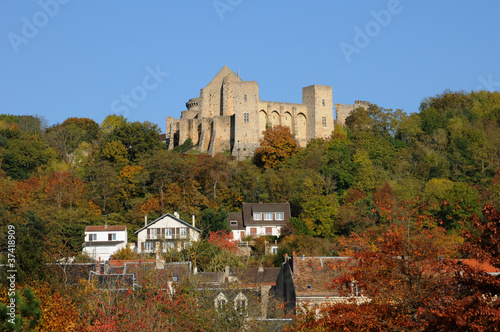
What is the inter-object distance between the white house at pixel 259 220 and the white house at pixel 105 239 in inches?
348

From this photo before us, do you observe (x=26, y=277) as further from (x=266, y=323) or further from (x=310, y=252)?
(x=310, y=252)

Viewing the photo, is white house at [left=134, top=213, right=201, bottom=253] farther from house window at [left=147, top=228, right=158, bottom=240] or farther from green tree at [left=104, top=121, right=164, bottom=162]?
green tree at [left=104, top=121, right=164, bottom=162]

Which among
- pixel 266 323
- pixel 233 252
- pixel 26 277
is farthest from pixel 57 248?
pixel 266 323

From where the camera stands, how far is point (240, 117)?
75.9 metres

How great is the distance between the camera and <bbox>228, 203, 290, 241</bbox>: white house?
57.8 meters

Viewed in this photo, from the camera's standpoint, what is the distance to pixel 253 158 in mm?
72688

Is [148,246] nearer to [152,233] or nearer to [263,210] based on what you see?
[152,233]

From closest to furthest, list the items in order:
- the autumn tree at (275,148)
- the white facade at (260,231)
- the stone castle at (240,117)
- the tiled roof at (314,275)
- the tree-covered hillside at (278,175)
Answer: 1. the tiled roof at (314,275)
2. the tree-covered hillside at (278,175)
3. the white facade at (260,231)
4. the autumn tree at (275,148)
5. the stone castle at (240,117)

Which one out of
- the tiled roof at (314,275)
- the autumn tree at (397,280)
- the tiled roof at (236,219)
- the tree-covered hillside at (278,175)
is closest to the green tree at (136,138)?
the tree-covered hillside at (278,175)

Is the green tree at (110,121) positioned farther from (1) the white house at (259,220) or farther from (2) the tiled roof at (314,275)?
(2) the tiled roof at (314,275)

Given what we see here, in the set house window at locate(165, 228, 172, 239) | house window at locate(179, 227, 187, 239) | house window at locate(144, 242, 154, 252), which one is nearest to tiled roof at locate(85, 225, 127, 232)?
house window at locate(144, 242, 154, 252)

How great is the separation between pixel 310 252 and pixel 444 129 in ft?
116

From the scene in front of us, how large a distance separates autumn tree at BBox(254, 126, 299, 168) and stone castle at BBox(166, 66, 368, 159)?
2979 millimetres

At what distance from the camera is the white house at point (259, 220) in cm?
5778
